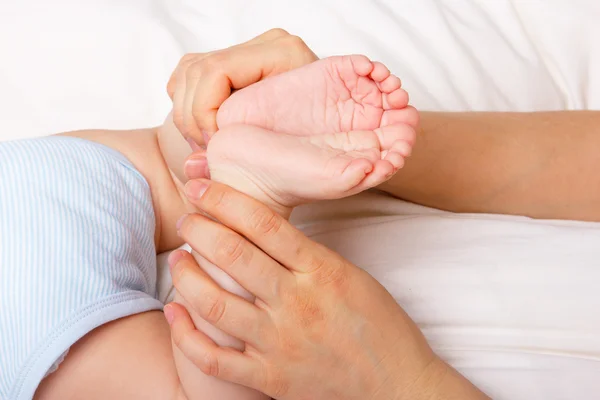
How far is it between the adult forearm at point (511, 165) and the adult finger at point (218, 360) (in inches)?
15.4

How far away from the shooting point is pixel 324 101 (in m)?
0.73

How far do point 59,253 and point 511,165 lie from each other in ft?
1.93

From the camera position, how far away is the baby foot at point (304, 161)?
0.64 m

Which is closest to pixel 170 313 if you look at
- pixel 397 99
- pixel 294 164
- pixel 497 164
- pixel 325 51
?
pixel 294 164

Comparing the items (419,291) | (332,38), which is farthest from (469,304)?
(332,38)

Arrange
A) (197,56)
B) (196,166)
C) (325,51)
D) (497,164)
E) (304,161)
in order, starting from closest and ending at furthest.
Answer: (304,161), (196,166), (197,56), (497,164), (325,51)

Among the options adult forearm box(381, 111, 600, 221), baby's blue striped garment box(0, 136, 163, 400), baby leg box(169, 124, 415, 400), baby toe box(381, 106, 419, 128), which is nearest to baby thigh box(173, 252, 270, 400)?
baby leg box(169, 124, 415, 400)

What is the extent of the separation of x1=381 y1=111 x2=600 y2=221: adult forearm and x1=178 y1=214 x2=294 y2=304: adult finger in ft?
1.16

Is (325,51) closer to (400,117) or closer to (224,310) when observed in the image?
(400,117)

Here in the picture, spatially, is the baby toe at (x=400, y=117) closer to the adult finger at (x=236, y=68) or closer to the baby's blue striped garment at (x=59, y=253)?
the adult finger at (x=236, y=68)

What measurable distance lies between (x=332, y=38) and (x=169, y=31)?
0.93 feet

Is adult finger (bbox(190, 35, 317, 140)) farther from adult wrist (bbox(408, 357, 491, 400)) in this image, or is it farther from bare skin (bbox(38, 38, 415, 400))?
adult wrist (bbox(408, 357, 491, 400))

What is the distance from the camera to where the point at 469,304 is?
0.85 m

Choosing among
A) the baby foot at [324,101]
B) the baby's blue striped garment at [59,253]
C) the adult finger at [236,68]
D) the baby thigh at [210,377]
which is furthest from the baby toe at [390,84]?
the baby's blue striped garment at [59,253]
